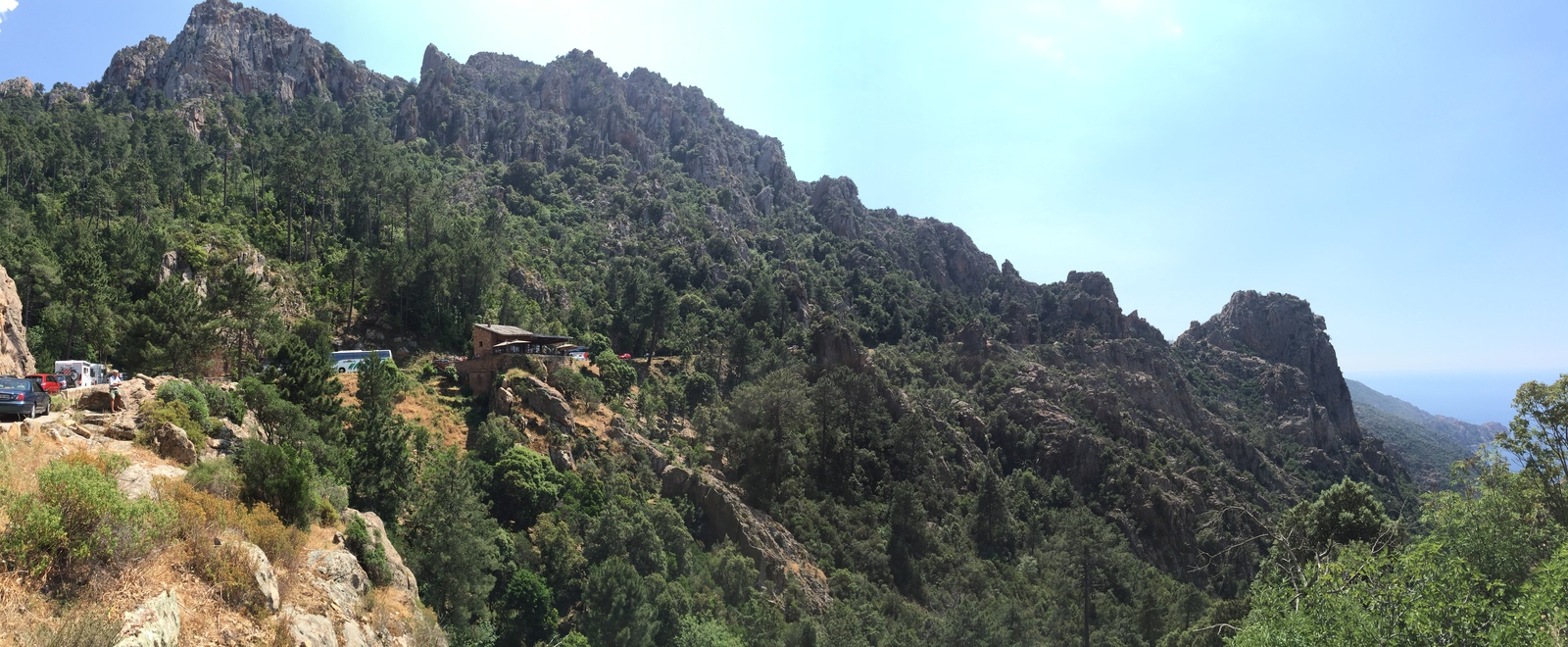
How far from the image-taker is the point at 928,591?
50.2 m

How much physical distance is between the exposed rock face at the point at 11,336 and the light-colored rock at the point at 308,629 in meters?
23.7

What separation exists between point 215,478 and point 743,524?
32971mm

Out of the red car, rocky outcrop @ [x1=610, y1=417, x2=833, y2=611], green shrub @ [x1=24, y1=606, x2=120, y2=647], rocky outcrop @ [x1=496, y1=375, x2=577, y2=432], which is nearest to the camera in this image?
green shrub @ [x1=24, y1=606, x2=120, y2=647]

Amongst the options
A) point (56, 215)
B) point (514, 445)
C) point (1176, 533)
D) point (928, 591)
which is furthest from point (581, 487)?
point (1176, 533)

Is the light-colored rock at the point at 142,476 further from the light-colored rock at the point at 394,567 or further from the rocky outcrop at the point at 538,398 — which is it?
the rocky outcrop at the point at 538,398

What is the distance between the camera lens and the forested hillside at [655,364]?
35156 mm

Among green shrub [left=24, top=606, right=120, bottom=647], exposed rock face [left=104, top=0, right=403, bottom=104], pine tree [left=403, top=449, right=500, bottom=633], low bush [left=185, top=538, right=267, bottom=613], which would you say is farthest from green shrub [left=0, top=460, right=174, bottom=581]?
exposed rock face [left=104, top=0, right=403, bottom=104]

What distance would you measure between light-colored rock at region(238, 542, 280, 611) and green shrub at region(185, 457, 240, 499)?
314 centimetres

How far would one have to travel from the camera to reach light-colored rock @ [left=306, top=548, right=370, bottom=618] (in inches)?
640

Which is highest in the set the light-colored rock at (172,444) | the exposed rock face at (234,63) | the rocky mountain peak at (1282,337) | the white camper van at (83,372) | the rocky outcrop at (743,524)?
the exposed rock face at (234,63)

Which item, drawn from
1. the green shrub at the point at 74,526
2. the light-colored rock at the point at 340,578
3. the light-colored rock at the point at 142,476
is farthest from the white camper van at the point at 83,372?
the green shrub at the point at 74,526

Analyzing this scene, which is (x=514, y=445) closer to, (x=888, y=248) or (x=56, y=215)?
(x=56, y=215)

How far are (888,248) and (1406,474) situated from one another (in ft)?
304

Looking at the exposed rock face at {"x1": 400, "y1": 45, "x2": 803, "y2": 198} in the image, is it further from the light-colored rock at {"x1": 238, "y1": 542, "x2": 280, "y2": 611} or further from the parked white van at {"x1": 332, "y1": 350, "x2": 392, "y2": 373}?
the light-colored rock at {"x1": 238, "y1": 542, "x2": 280, "y2": 611}
